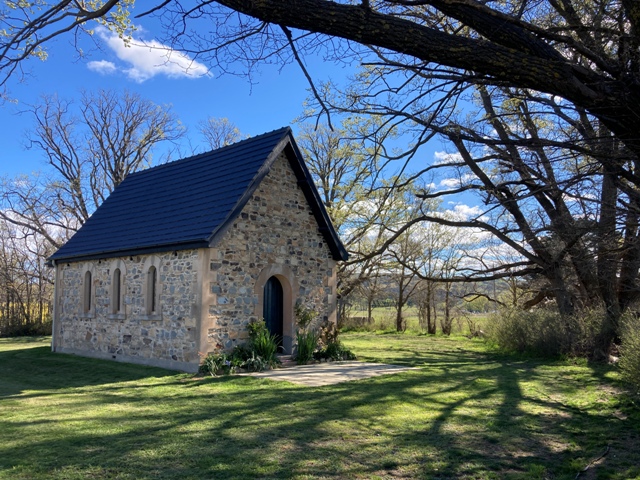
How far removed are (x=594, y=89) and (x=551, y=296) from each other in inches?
639

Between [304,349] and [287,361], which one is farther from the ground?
[304,349]

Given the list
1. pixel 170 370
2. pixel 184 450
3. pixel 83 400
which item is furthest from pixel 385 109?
pixel 170 370

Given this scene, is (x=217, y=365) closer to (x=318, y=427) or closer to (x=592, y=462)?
(x=318, y=427)

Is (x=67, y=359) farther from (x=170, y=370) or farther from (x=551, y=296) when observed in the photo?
(x=551, y=296)

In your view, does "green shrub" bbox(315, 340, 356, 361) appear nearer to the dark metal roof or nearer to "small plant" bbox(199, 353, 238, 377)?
the dark metal roof

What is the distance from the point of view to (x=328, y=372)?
12562 mm

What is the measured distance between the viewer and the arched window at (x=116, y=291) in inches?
594

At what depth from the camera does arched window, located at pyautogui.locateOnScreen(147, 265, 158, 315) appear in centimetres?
1391

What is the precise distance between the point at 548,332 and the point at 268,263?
8654 mm

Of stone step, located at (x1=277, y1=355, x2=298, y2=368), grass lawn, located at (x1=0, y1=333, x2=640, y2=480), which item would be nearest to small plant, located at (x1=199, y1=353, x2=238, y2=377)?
grass lawn, located at (x1=0, y1=333, x2=640, y2=480)

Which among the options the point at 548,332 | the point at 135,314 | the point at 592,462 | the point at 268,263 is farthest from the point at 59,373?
the point at 548,332

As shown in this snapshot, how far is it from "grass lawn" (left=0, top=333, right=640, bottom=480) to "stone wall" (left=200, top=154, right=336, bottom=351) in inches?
69.5

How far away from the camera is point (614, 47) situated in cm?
750

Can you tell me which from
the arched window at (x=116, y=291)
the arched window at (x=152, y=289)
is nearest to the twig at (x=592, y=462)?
the arched window at (x=152, y=289)
